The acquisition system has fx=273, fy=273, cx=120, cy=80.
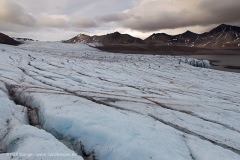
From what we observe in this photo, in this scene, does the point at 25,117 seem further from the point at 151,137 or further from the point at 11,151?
the point at 151,137

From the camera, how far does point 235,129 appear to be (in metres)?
11.6

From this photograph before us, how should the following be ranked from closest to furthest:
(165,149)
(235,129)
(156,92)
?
(165,149) → (235,129) → (156,92)

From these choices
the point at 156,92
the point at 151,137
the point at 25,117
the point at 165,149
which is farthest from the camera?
the point at 156,92

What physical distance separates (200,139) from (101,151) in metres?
3.66

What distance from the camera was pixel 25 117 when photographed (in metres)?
10.7

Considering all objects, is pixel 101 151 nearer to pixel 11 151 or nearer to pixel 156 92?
pixel 11 151

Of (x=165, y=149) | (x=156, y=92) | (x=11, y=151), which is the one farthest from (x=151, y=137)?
(x=156, y=92)

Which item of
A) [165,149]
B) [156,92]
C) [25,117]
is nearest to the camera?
[165,149]

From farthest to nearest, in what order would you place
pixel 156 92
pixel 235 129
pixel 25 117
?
pixel 156 92, pixel 235 129, pixel 25 117

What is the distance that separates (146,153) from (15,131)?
4.22m

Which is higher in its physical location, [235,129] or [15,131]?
[15,131]

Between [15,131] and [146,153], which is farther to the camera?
[15,131]

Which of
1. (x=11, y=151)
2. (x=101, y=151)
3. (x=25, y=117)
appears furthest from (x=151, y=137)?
(x=25, y=117)

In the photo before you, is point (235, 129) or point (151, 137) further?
point (235, 129)
